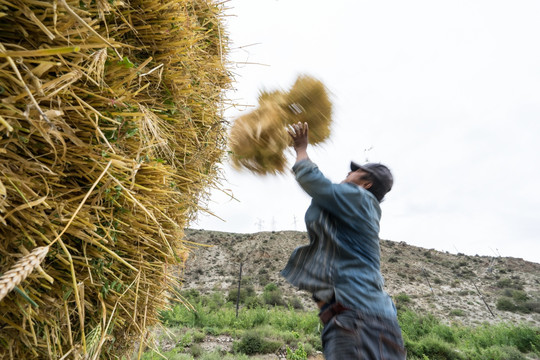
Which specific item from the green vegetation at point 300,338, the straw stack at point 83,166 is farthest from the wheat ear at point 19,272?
the green vegetation at point 300,338

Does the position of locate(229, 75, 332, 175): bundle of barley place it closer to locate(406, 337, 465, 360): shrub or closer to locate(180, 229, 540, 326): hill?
locate(406, 337, 465, 360): shrub

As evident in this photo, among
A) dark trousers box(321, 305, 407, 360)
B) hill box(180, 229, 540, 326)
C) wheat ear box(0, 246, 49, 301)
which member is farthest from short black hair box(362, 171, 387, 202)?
hill box(180, 229, 540, 326)

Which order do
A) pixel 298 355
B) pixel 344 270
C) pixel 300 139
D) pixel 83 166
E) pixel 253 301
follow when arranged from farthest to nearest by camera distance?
pixel 253 301, pixel 298 355, pixel 300 139, pixel 344 270, pixel 83 166

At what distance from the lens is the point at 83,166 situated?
103 centimetres

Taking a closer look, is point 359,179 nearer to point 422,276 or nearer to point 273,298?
point 273,298

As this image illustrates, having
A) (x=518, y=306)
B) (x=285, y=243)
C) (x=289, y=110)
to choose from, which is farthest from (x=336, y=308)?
(x=285, y=243)

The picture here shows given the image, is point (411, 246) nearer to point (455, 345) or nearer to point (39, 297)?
point (455, 345)

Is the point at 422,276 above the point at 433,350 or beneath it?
above

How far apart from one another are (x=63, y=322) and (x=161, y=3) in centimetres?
135

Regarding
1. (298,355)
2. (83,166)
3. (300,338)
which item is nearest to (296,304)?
(300,338)

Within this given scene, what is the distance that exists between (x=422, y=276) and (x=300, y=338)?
20.7 m

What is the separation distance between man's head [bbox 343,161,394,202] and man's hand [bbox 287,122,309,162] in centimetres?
44

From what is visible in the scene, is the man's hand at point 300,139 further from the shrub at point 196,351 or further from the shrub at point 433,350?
the shrub at point 433,350

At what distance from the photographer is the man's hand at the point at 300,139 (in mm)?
1849
